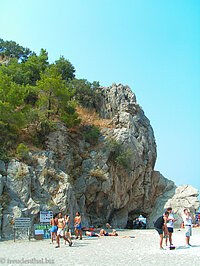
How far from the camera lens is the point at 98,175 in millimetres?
26797

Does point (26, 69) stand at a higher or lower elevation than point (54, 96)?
higher

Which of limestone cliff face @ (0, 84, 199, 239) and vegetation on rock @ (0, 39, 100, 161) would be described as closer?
limestone cliff face @ (0, 84, 199, 239)

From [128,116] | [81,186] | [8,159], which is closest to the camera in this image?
[8,159]

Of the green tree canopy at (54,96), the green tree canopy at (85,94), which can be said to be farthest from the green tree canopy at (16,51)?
the green tree canopy at (54,96)

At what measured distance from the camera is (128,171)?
30609 millimetres

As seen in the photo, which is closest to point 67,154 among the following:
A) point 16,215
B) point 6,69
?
point 16,215

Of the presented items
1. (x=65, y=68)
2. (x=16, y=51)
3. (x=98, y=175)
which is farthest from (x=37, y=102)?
(x=16, y=51)

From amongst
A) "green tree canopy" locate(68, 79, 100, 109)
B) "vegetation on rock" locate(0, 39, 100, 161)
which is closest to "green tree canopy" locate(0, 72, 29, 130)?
"vegetation on rock" locate(0, 39, 100, 161)

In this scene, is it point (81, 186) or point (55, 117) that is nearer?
point (81, 186)

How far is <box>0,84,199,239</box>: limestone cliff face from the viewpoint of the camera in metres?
18.7

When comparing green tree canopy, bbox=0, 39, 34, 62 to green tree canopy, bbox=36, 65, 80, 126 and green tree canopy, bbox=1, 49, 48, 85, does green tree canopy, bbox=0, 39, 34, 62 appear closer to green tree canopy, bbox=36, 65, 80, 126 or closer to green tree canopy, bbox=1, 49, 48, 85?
green tree canopy, bbox=1, 49, 48, 85

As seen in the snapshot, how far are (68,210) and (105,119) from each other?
18.5 meters

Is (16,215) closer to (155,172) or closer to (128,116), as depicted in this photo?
(128,116)

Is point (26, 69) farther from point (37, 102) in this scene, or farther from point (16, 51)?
point (16, 51)
